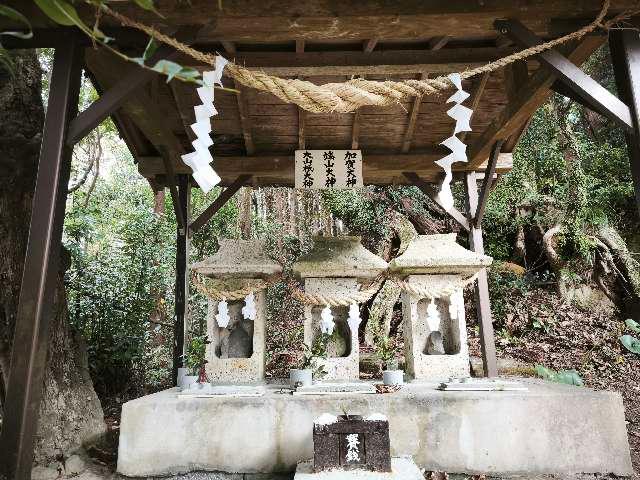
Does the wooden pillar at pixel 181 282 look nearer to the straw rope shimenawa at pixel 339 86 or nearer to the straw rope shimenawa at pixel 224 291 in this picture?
the straw rope shimenawa at pixel 224 291

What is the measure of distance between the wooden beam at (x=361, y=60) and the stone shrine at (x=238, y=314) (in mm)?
1717

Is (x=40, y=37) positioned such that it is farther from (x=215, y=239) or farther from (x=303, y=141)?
(x=215, y=239)

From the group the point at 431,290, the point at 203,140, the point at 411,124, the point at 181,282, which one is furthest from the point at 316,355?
the point at 411,124

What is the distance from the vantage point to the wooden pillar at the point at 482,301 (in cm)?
466

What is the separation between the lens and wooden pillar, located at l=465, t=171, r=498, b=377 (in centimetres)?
466

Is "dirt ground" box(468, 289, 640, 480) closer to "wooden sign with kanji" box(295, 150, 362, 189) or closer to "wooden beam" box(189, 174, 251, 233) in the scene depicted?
"wooden sign with kanji" box(295, 150, 362, 189)

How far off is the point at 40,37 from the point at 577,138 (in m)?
9.86

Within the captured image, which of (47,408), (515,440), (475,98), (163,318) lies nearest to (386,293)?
(163,318)

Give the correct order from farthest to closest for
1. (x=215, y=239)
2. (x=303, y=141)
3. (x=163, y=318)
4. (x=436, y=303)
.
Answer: (x=215, y=239), (x=163, y=318), (x=303, y=141), (x=436, y=303)

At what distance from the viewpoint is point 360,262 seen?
4.10 m

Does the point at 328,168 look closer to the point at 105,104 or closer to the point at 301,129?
the point at 301,129

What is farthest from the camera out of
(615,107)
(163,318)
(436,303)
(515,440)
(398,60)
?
(163,318)

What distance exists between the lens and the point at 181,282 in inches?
193

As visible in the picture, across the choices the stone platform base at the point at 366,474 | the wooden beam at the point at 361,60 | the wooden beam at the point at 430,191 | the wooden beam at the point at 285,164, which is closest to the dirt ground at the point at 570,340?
the wooden beam at the point at 430,191
